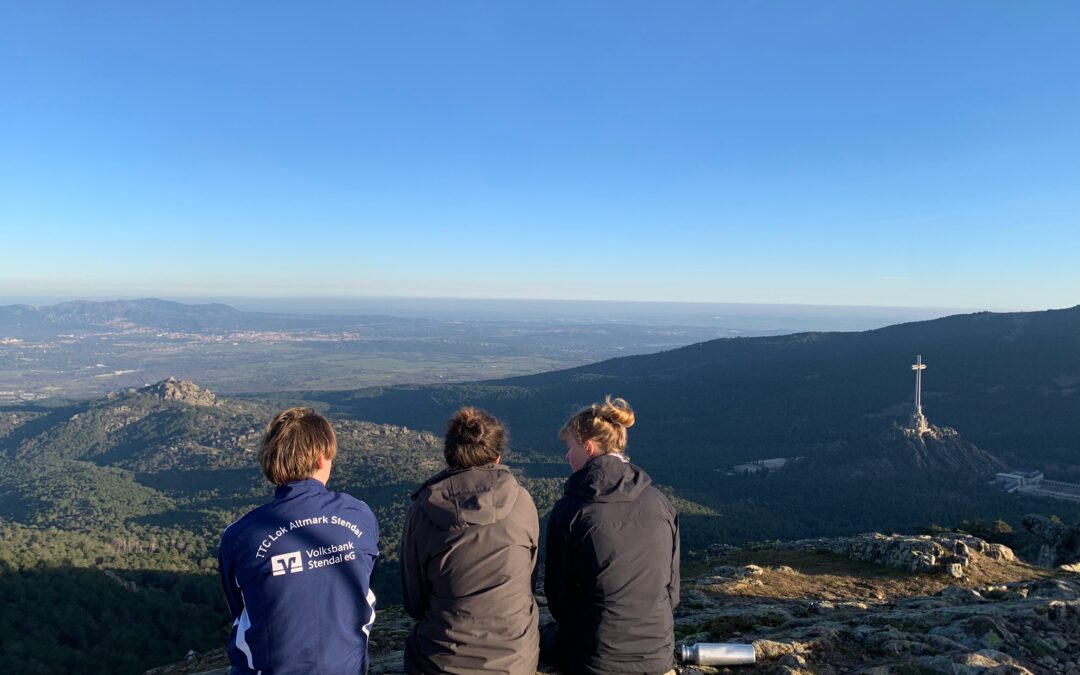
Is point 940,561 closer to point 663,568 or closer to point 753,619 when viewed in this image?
point 753,619

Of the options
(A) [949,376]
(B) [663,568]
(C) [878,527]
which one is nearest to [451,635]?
(B) [663,568]

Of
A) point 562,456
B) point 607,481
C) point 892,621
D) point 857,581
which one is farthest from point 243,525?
point 562,456

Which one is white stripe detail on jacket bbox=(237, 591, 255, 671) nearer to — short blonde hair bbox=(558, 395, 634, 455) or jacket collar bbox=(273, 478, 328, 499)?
jacket collar bbox=(273, 478, 328, 499)

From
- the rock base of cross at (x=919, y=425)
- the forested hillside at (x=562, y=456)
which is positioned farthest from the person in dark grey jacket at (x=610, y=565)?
the rock base of cross at (x=919, y=425)

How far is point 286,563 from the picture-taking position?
4238 millimetres

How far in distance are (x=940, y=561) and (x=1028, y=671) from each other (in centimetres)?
1067

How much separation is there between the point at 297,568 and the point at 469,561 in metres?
1.30

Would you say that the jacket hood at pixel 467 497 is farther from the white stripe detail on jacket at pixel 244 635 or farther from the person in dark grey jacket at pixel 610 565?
the white stripe detail on jacket at pixel 244 635

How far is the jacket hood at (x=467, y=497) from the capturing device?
476cm

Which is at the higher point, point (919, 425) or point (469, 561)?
point (469, 561)

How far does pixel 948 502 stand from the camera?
53.4 metres

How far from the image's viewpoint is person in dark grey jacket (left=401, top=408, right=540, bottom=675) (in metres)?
4.80

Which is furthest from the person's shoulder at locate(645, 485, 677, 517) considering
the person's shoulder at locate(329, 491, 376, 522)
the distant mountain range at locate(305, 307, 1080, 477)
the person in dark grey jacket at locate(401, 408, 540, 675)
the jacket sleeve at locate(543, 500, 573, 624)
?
the distant mountain range at locate(305, 307, 1080, 477)

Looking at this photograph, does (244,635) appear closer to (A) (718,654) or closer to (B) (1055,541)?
(A) (718,654)
